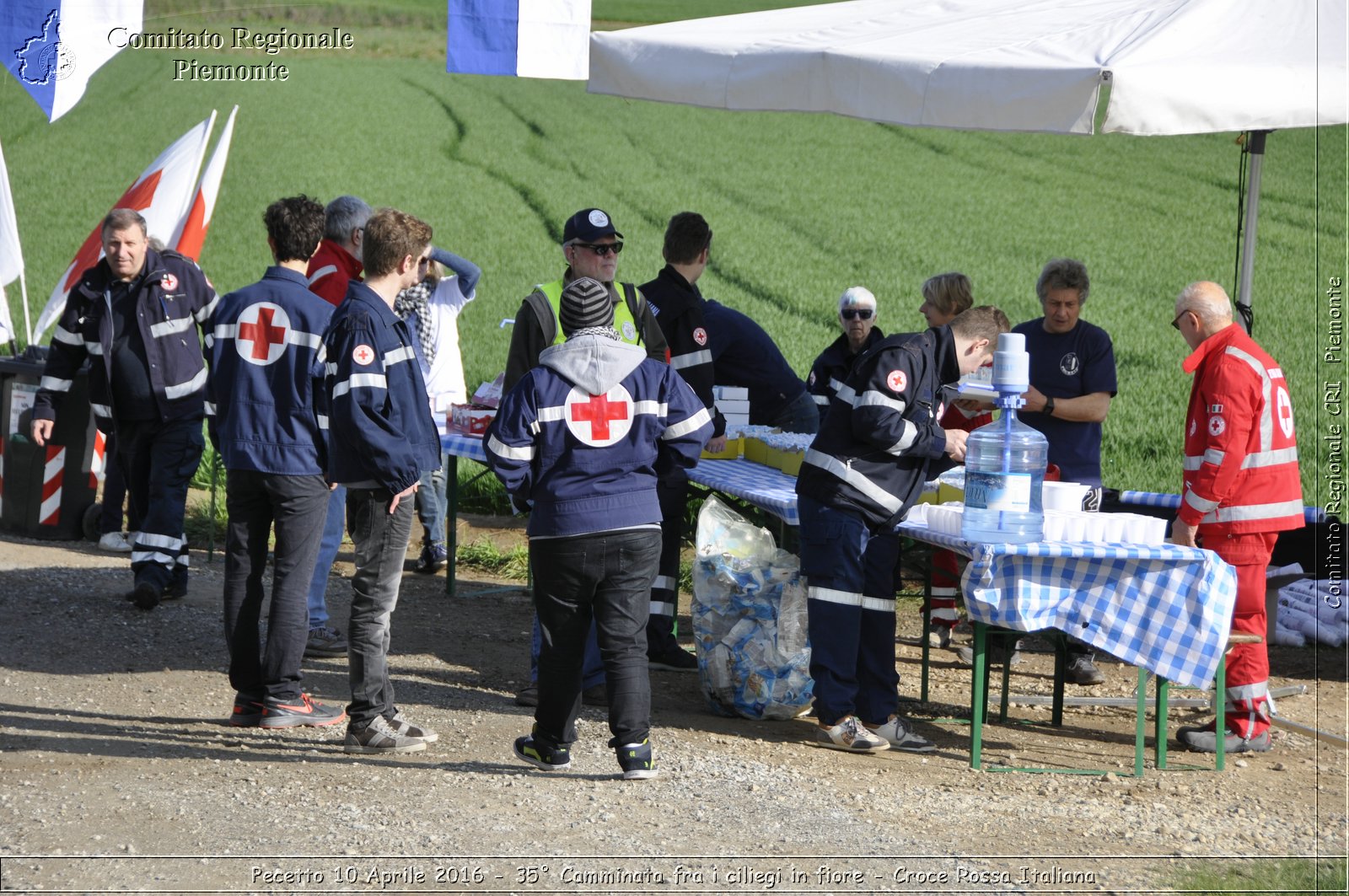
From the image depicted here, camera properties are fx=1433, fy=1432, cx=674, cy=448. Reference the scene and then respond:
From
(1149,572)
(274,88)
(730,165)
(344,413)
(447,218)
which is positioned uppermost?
(274,88)

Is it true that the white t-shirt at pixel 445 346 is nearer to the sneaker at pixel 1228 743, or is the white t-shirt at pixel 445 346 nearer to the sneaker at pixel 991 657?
the sneaker at pixel 991 657

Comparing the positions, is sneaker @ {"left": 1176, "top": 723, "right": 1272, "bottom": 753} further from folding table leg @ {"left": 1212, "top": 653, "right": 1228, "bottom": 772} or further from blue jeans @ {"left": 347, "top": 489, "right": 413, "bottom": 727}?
blue jeans @ {"left": 347, "top": 489, "right": 413, "bottom": 727}

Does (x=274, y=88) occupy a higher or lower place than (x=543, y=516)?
higher

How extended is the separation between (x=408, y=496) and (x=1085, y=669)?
348 cm

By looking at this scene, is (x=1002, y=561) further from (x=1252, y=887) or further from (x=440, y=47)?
(x=440, y=47)

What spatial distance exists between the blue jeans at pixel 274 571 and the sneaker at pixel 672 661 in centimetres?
175

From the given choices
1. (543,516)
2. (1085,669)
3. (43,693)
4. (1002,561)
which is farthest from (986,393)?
(43,693)

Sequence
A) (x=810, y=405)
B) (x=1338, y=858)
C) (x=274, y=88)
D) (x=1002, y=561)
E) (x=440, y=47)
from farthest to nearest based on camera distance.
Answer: (x=440, y=47) → (x=274, y=88) → (x=810, y=405) → (x=1002, y=561) → (x=1338, y=858)

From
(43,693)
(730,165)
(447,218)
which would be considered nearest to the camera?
(43,693)

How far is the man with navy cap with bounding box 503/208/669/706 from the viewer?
5410 millimetres

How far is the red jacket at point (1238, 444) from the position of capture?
5.30 m

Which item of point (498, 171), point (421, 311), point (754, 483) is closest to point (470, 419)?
point (421, 311)

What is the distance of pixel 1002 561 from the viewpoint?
4.90m

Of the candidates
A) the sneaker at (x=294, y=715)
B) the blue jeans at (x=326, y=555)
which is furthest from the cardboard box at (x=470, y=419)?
the sneaker at (x=294, y=715)
